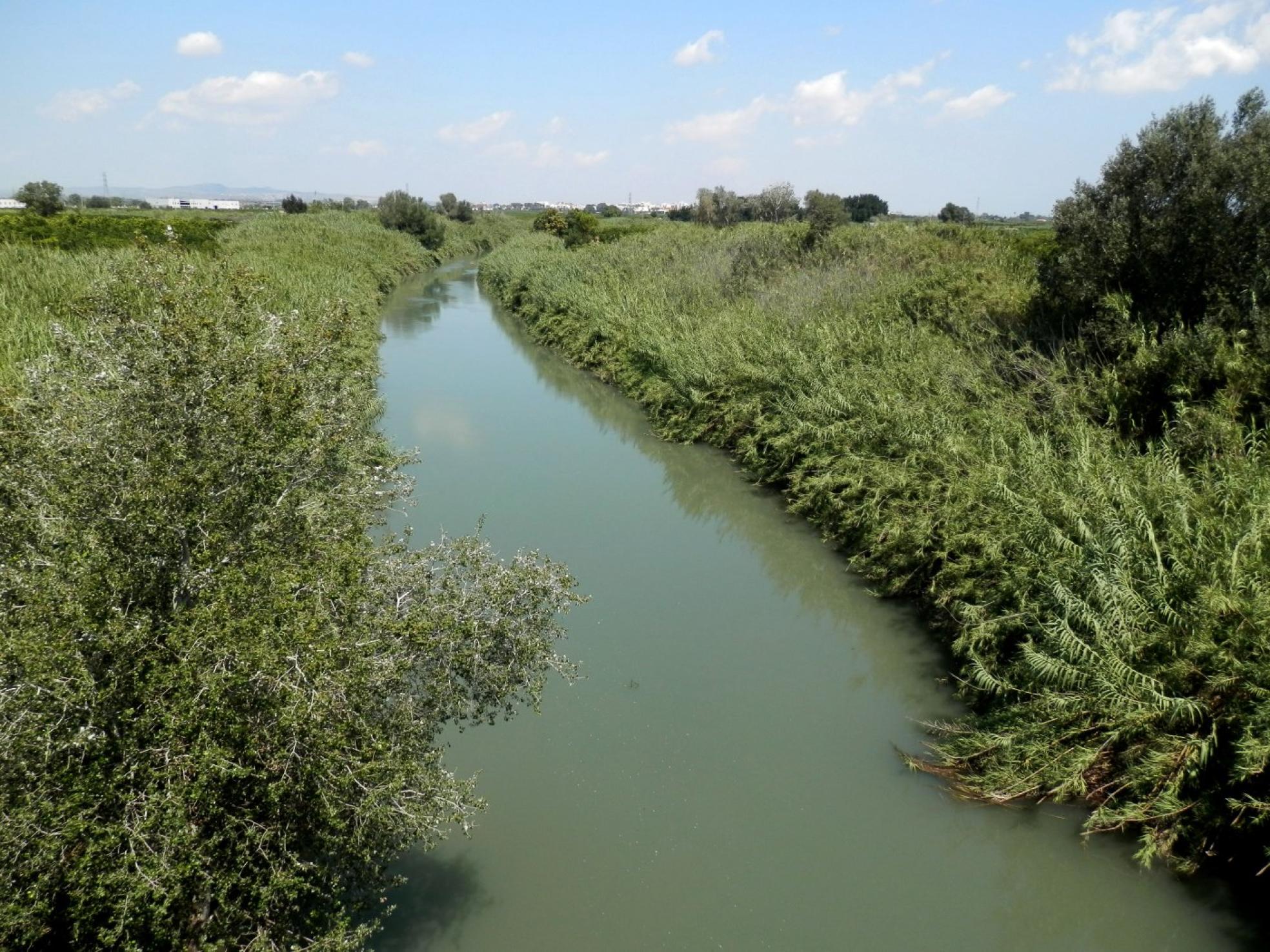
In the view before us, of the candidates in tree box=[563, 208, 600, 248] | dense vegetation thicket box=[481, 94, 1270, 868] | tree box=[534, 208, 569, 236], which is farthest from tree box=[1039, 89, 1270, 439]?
tree box=[534, 208, 569, 236]

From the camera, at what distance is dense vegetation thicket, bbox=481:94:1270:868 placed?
19.9 feet

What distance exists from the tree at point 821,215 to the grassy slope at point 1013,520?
21.4 ft

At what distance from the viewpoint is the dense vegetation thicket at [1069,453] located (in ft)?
19.9

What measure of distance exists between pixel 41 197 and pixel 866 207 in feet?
157

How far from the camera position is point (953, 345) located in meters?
13.8

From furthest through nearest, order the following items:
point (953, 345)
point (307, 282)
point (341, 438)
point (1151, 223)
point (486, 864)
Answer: point (307, 282) < point (953, 345) < point (1151, 223) < point (486, 864) < point (341, 438)

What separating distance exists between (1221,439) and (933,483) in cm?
277

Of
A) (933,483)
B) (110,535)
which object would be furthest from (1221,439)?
(110,535)

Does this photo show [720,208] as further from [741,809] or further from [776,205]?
[741,809]

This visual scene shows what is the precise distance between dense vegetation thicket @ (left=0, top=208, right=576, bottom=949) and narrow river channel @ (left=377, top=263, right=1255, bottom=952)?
963 mm

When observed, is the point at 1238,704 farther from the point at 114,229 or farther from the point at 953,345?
the point at 114,229

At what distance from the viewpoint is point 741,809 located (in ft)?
21.7

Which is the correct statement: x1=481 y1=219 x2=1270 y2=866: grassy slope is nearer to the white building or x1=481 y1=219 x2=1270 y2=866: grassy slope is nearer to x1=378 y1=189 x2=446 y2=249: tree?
x1=378 y1=189 x2=446 y2=249: tree

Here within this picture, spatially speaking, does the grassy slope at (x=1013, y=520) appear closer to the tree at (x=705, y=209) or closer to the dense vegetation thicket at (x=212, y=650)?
the dense vegetation thicket at (x=212, y=650)
